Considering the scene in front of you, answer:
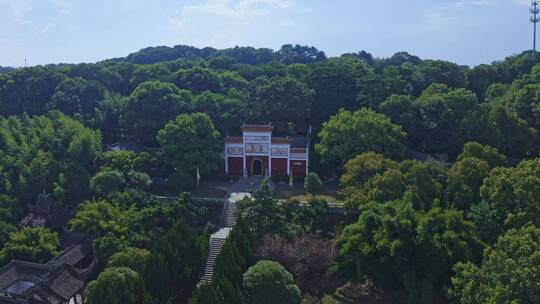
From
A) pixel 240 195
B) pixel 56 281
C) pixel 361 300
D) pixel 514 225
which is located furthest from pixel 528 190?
pixel 56 281

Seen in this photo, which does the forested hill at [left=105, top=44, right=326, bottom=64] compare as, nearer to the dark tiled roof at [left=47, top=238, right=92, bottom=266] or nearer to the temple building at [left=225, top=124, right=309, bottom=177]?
the temple building at [left=225, top=124, right=309, bottom=177]

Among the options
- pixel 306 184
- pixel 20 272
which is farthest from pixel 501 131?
pixel 20 272

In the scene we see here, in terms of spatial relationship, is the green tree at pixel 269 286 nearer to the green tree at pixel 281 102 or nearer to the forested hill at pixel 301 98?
the forested hill at pixel 301 98

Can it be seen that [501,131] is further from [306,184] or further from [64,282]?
[64,282]

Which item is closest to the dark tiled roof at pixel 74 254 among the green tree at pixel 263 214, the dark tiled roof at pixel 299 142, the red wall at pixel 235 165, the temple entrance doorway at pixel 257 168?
the green tree at pixel 263 214

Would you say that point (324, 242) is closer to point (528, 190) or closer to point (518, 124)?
point (528, 190)

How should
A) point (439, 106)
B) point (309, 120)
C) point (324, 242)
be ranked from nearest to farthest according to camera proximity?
point (324, 242) → point (439, 106) → point (309, 120)
